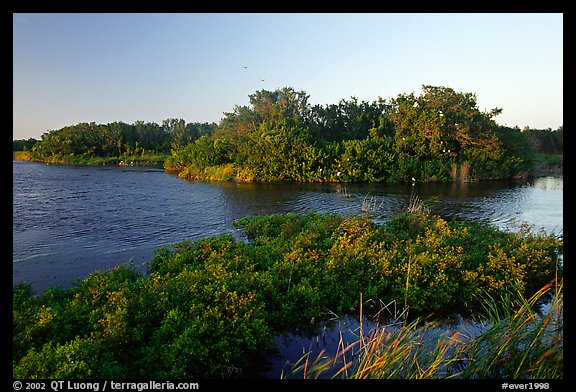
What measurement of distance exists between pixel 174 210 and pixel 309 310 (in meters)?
11.8

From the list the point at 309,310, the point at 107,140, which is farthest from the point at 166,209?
the point at 107,140

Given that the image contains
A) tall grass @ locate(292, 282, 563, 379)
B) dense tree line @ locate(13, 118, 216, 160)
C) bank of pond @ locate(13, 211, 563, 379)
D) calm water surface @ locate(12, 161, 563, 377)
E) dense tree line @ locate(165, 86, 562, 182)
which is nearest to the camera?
tall grass @ locate(292, 282, 563, 379)

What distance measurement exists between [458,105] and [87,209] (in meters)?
27.3

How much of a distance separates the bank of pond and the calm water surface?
62 cm

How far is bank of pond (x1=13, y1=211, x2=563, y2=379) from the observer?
4289 millimetres

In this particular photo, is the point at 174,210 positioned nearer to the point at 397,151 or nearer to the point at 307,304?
the point at 307,304

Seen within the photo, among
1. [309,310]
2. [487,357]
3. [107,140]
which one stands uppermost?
[107,140]

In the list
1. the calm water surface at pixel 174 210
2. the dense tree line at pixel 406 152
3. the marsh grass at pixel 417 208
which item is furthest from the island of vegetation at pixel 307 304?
the dense tree line at pixel 406 152

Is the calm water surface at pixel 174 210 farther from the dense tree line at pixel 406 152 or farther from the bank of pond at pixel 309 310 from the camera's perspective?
the dense tree line at pixel 406 152

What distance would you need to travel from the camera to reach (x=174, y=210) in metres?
16.6

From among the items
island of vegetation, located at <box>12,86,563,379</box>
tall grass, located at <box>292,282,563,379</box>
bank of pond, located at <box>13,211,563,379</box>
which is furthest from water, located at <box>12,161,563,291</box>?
tall grass, located at <box>292,282,563,379</box>

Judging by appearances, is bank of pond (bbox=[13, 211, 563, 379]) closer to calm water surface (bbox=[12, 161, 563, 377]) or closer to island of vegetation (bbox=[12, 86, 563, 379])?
island of vegetation (bbox=[12, 86, 563, 379])

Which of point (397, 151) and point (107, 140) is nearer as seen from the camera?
point (397, 151)
